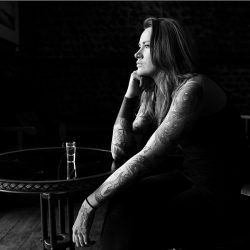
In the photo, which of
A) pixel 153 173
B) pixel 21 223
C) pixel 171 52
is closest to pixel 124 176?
pixel 171 52

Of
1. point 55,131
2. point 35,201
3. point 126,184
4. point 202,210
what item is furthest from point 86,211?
point 55,131

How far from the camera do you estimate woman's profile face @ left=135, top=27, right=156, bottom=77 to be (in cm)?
135

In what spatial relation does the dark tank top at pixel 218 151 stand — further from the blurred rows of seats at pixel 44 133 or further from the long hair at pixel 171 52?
the blurred rows of seats at pixel 44 133

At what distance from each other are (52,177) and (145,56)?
0.62 metres

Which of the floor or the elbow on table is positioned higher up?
the elbow on table

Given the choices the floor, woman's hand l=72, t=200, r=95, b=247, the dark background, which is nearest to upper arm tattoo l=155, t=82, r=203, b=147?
woman's hand l=72, t=200, r=95, b=247

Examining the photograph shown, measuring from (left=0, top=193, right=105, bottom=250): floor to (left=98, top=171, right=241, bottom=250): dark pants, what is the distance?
1.21m

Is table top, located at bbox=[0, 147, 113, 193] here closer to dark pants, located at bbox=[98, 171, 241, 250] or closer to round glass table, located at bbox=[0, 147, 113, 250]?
round glass table, located at bbox=[0, 147, 113, 250]

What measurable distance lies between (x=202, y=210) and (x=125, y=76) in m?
4.93

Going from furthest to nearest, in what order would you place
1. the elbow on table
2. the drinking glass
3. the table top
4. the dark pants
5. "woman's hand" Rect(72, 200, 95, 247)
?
the elbow on table
the drinking glass
the table top
"woman's hand" Rect(72, 200, 95, 247)
the dark pants

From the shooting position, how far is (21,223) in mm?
2627

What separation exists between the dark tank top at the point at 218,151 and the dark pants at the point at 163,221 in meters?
0.05

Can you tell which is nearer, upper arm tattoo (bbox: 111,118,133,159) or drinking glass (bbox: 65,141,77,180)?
drinking glass (bbox: 65,141,77,180)

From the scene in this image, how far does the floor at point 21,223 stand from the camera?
88.9 inches
